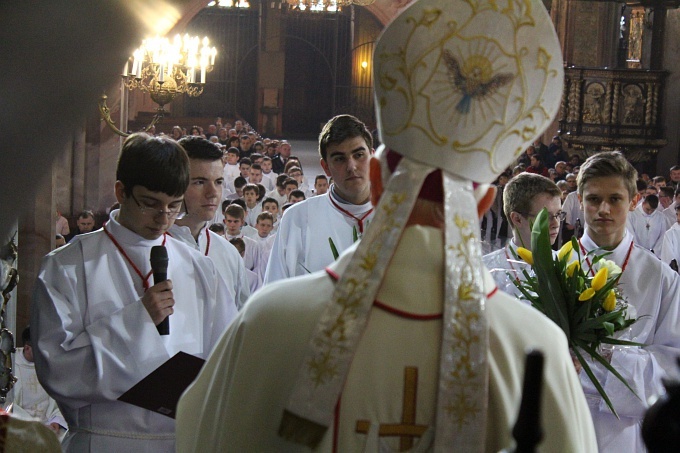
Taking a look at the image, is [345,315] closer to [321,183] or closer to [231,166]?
[321,183]

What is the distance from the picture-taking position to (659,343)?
3689 millimetres

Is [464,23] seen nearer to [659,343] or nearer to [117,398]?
[117,398]

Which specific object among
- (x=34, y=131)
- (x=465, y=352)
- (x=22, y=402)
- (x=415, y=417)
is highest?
(x=34, y=131)

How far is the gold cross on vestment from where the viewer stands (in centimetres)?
157

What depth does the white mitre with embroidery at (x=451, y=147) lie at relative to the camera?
155 centimetres

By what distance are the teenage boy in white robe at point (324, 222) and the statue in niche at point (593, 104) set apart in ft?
52.3

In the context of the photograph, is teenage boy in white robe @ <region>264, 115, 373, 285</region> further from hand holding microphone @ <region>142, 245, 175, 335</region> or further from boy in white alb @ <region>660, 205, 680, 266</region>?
boy in white alb @ <region>660, 205, 680, 266</region>

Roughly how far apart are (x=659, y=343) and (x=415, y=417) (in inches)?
93.5

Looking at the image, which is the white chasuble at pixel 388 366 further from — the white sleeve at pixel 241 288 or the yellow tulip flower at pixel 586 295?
the white sleeve at pixel 241 288

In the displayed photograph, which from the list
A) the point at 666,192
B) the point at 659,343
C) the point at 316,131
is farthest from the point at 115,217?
the point at 316,131

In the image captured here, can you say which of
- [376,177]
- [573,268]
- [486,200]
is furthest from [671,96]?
[376,177]

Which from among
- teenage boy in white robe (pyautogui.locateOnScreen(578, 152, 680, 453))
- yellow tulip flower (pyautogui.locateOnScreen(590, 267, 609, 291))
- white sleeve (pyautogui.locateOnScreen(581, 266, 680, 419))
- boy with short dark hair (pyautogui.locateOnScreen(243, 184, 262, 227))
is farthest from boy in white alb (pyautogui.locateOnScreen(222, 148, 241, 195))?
yellow tulip flower (pyautogui.locateOnScreen(590, 267, 609, 291))

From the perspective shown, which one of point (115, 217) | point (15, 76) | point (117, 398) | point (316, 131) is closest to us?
point (15, 76)

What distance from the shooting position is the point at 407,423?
1.57m
